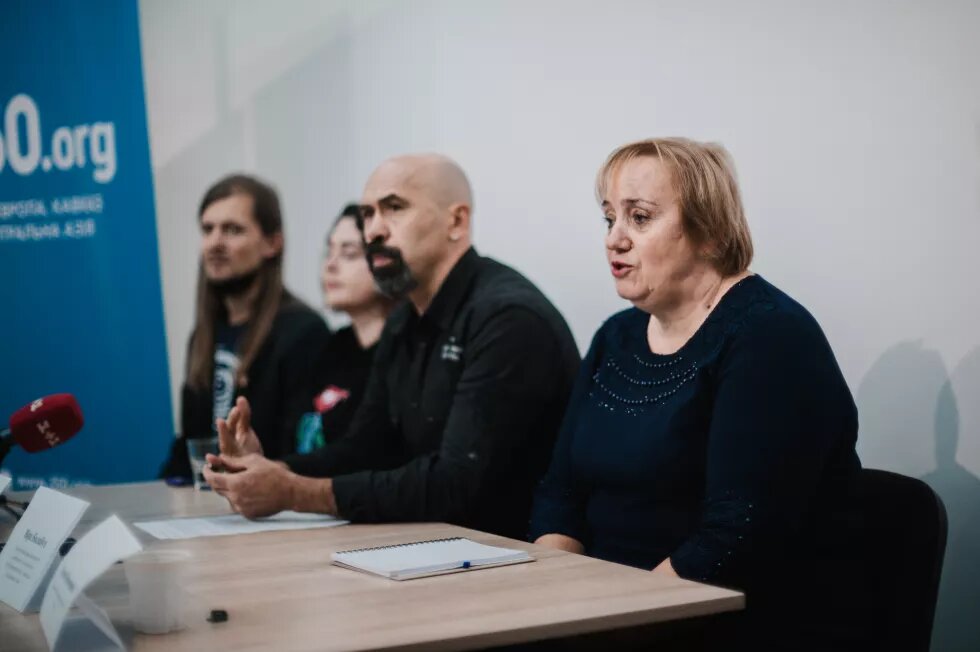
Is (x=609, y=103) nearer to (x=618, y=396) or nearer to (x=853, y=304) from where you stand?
(x=853, y=304)

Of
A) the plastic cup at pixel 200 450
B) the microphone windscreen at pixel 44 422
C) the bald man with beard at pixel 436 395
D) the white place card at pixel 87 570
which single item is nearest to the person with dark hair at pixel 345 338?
the bald man with beard at pixel 436 395

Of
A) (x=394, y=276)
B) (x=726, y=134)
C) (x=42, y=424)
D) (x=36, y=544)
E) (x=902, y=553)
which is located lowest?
(x=902, y=553)

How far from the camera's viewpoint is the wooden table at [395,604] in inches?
56.9

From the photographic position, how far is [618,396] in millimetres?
2283

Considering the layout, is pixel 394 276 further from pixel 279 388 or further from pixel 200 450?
pixel 279 388

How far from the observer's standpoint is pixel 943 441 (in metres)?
2.39

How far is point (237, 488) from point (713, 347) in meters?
0.98

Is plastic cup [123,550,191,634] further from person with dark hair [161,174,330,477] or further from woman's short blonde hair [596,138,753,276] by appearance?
person with dark hair [161,174,330,477]

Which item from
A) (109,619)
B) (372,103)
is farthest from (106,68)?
(109,619)

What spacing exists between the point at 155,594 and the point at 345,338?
2381 millimetres

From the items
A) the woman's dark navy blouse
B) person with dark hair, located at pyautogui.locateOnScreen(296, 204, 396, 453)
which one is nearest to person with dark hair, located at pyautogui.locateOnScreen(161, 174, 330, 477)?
person with dark hair, located at pyautogui.locateOnScreen(296, 204, 396, 453)

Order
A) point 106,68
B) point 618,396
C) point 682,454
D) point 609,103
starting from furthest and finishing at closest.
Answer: point 106,68, point 609,103, point 618,396, point 682,454

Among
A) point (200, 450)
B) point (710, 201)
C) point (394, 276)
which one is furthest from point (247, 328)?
point (710, 201)

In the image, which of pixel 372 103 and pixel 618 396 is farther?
pixel 372 103
